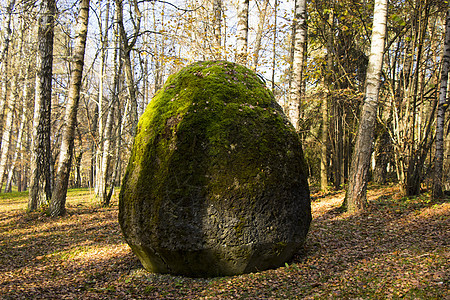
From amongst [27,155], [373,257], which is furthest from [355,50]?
[27,155]

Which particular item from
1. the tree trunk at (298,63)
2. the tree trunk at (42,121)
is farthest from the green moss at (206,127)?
the tree trunk at (42,121)

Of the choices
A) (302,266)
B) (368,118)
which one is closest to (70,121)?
(302,266)

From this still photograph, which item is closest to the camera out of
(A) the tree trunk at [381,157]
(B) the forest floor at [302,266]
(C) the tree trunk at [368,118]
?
(B) the forest floor at [302,266]

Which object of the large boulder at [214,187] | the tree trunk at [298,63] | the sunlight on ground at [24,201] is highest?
the tree trunk at [298,63]

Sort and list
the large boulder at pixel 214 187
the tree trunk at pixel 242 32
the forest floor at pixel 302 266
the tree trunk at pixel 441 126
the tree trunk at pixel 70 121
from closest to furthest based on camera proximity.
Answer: the forest floor at pixel 302 266 → the large boulder at pixel 214 187 → the tree trunk at pixel 441 126 → the tree trunk at pixel 70 121 → the tree trunk at pixel 242 32

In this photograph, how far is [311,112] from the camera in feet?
42.6

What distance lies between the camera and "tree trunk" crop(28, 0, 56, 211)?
29.3 feet

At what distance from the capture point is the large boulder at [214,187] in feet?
12.4

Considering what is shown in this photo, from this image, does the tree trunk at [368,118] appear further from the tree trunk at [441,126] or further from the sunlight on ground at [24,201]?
the sunlight on ground at [24,201]

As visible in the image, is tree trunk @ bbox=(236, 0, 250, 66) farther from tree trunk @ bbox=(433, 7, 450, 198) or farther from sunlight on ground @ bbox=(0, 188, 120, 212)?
sunlight on ground @ bbox=(0, 188, 120, 212)

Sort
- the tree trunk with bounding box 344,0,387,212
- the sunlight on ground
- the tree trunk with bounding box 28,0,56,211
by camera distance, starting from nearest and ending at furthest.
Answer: the tree trunk with bounding box 344,0,387,212 → the tree trunk with bounding box 28,0,56,211 → the sunlight on ground

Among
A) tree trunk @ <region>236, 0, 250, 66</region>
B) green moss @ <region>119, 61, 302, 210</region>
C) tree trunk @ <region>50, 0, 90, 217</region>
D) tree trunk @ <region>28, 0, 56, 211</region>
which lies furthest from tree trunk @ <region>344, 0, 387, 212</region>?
tree trunk @ <region>28, 0, 56, 211</region>

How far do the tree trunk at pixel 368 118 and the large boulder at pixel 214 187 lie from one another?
9.24ft

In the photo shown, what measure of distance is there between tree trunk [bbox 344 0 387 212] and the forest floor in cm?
47
